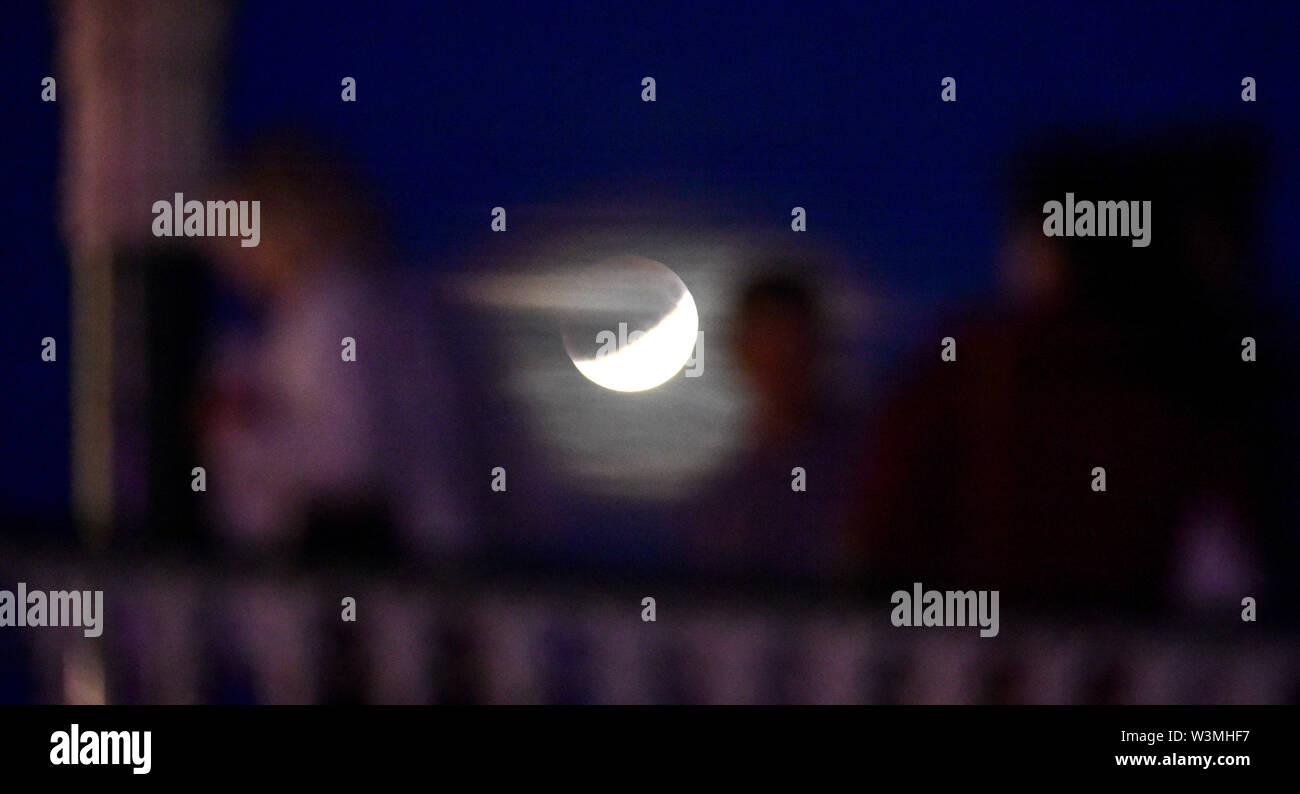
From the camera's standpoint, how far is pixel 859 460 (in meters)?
2.96

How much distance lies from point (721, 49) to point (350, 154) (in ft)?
2.70

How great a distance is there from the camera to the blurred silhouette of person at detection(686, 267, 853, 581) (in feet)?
9.67

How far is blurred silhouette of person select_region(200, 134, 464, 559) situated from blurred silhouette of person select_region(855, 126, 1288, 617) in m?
0.97

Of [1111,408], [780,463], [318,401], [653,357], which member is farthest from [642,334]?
[1111,408]

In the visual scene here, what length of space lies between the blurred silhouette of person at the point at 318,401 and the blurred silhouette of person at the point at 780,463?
580 millimetres

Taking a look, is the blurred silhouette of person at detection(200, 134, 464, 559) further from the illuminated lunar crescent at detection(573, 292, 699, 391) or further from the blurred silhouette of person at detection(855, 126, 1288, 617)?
the blurred silhouette of person at detection(855, 126, 1288, 617)

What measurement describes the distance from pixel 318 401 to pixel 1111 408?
170cm

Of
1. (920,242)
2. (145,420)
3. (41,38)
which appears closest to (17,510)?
(145,420)

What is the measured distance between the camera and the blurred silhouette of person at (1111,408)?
2.93m

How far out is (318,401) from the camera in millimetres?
2967

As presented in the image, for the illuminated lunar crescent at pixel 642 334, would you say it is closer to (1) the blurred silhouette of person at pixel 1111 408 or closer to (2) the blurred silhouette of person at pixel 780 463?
(2) the blurred silhouette of person at pixel 780 463

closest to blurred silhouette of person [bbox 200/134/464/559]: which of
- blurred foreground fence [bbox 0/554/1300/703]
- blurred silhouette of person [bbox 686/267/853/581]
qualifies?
blurred foreground fence [bbox 0/554/1300/703]

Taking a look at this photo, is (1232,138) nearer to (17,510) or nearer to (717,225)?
(717,225)

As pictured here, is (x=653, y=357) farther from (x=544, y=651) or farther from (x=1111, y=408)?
(x=1111, y=408)
